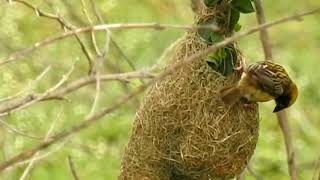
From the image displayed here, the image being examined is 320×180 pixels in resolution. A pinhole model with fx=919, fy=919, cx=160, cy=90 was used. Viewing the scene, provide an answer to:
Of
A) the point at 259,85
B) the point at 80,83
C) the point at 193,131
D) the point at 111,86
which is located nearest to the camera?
the point at 80,83

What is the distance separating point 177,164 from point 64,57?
11.0 ft

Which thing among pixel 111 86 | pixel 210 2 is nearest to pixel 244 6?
pixel 210 2

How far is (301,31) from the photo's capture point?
8.63m

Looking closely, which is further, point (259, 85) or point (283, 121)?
point (283, 121)

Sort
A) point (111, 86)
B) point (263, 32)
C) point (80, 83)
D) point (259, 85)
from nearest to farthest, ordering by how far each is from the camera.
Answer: point (80, 83)
point (259, 85)
point (263, 32)
point (111, 86)

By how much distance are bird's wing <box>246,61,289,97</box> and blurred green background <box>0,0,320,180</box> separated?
5.17ft

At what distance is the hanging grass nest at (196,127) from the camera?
9.20 feet

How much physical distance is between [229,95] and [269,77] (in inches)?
5.4

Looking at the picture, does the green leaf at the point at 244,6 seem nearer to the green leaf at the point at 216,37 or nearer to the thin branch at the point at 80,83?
the green leaf at the point at 216,37

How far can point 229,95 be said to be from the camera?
9.04 ft

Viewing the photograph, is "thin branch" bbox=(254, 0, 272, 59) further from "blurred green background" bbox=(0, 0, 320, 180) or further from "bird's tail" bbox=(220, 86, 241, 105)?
"blurred green background" bbox=(0, 0, 320, 180)

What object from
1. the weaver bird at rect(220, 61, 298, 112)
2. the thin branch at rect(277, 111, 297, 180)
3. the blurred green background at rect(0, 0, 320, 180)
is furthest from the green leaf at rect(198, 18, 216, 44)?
the blurred green background at rect(0, 0, 320, 180)

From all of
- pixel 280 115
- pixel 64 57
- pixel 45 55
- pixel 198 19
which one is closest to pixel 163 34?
pixel 64 57

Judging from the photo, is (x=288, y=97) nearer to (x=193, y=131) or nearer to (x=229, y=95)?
(x=229, y=95)
